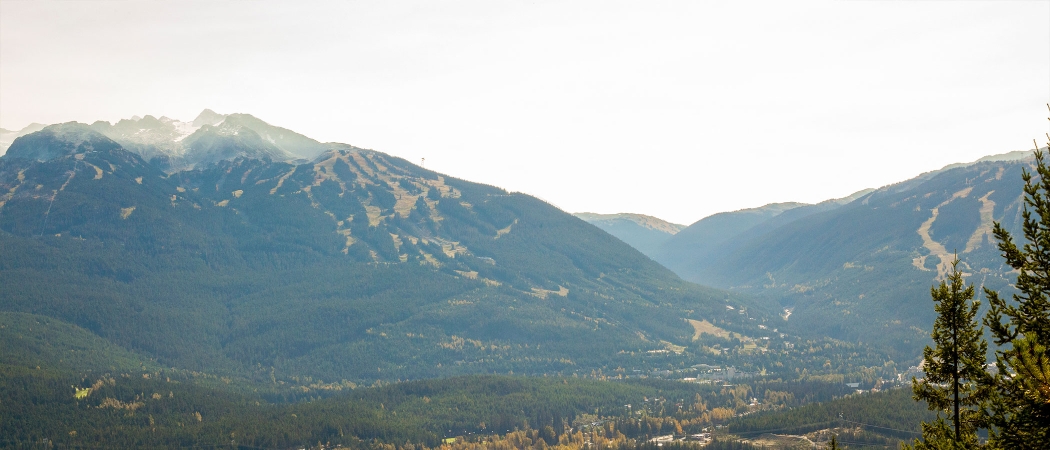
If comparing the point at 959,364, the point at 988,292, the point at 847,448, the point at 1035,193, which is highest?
the point at 1035,193

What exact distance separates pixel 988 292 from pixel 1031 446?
7847mm

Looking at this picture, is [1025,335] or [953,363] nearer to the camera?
[1025,335]

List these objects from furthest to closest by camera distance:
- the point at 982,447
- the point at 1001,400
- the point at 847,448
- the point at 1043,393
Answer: the point at 847,448 → the point at 982,447 → the point at 1001,400 → the point at 1043,393

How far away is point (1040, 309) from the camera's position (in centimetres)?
4366

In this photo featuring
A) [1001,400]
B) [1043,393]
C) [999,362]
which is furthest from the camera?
[1001,400]

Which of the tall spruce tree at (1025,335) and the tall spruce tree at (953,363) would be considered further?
the tall spruce tree at (953,363)

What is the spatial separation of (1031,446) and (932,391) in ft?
Result: 37.7

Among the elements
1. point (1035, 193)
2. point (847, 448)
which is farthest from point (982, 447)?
point (847, 448)

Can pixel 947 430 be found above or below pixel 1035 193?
below

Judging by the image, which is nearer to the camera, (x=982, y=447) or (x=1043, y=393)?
(x=1043, y=393)

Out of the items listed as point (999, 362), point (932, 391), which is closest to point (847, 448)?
point (932, 391)

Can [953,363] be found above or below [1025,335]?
below

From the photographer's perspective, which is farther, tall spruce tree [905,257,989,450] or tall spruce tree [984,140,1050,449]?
tall spruce tree [905,257,989,450]

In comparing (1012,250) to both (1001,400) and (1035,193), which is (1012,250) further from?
(1001,400)
